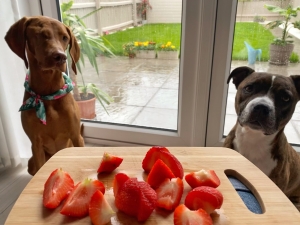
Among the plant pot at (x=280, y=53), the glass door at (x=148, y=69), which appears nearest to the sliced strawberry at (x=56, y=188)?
the glass door at (x=148, y=69)

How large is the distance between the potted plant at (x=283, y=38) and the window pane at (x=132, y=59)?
0.46 metres

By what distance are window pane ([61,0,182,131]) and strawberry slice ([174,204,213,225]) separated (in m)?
1.00

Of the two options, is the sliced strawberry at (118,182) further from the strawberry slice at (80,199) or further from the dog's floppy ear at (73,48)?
the dog's floppy ear at (73,48)

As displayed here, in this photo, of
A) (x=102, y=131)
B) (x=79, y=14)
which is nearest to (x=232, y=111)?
(x=102, y=131)

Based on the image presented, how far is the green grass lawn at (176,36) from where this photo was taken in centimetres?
136

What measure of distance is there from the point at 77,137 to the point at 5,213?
1.58 feet

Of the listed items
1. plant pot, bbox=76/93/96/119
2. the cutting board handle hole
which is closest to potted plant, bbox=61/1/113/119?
plant pot, bbox=76/93/96/119

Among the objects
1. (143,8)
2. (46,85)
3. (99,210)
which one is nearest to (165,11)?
(143,8)

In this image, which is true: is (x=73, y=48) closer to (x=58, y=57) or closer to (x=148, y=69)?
(x=58, y=57)

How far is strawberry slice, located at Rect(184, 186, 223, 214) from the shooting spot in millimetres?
698

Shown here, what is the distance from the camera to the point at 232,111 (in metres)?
1.55

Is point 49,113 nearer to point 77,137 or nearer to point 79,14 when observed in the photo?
point 77,137

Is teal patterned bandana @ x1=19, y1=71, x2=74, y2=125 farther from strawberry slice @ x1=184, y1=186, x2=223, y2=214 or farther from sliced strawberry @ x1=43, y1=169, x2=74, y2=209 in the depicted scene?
strawberry slice @ x1=184, y1=186, x2=223, y2=214

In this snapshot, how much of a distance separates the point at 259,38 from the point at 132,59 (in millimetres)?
709
